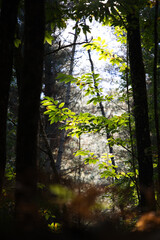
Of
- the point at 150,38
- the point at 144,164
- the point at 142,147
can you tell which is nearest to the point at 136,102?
the point at 142,147

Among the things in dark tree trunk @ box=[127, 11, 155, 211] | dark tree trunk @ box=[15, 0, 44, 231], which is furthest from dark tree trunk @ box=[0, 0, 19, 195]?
dark tree trunk @ box=[127, 11, 155, 211]

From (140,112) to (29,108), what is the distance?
82.9 inches

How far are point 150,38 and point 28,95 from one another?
3.03 m

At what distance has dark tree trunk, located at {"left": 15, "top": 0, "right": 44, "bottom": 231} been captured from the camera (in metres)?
1.21

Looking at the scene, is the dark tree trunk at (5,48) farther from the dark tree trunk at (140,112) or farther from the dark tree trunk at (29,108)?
the dark tree trunk at (140,112)

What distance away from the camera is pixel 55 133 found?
34.0 feet

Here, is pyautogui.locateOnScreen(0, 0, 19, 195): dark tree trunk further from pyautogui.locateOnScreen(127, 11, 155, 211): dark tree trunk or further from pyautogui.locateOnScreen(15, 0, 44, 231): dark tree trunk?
pyautogui.locateOnScreen(127, 11, 155, 211): dark tree trunk

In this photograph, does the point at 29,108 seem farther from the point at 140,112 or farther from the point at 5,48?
the point at 140,112

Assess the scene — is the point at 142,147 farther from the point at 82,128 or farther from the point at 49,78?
the point at 49,78

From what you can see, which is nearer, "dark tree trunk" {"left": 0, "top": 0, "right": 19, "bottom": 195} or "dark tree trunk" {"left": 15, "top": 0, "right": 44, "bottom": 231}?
"dark tree trunk" {"left": 15, "top": 0, "right": 44, "bottom": 231}

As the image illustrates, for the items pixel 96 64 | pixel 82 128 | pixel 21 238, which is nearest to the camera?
pixel 21 238

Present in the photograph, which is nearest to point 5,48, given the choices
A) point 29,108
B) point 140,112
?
point 29,108

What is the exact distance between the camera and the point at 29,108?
1257mm

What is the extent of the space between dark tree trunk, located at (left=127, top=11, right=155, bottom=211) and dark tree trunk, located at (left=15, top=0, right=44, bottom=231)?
1870mm
